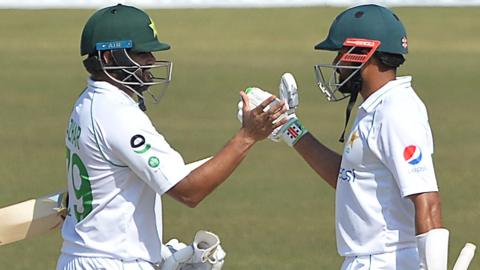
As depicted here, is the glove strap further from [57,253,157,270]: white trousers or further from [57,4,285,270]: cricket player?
[57,253,157,270]: white trousers

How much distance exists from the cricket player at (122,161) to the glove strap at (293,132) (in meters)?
0.66

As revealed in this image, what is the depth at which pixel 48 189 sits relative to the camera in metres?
10.5

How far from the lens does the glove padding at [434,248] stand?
4562mm

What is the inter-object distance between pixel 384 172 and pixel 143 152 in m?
0.94

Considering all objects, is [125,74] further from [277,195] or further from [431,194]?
[277,195]

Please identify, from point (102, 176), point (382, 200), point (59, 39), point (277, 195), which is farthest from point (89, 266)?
point (59, 39)

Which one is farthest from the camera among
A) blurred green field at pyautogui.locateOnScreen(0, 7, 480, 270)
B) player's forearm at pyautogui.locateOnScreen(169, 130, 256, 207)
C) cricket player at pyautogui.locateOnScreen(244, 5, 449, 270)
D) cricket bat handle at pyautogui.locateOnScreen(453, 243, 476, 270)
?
blurred green field at pyautogui.locateOnScreen(0, 7, 480, 270)

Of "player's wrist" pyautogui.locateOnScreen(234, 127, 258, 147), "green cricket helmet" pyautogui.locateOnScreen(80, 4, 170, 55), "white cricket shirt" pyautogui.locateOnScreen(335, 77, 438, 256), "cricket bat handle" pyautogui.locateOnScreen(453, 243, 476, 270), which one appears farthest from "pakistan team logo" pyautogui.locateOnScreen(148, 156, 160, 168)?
"cricket bat handle" pyautogui.locateOnScreen(453, 243, 476, 270)

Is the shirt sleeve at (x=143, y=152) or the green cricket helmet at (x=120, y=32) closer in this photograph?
the shirt sleeve at (x=143, y=152)

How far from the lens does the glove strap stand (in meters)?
5.73

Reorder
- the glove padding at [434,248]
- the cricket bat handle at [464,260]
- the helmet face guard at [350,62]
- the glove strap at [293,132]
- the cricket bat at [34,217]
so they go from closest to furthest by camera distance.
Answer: the glove padding at [434,248] → the cricket bat handle at [464,260] → the helmet face guard at [350,62] → the cricket bat at [34,217] → the glove strap at [293,132]

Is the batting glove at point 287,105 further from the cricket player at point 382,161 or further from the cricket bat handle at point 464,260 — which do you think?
the cricket bat handle at point 464,260

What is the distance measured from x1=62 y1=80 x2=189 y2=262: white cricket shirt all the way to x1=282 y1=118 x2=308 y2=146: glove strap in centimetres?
90

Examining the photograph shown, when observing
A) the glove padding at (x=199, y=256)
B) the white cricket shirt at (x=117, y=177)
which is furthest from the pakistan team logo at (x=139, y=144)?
the glove padding at (x=199, y=256)
